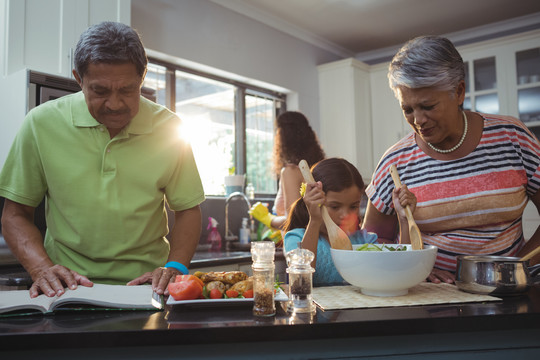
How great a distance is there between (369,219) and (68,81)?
157 centimetres

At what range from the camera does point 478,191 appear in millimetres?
1311

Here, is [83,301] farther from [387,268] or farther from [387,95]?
[387,95]

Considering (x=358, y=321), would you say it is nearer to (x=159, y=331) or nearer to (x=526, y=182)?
(x=159, y=331)

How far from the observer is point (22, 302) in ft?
3.02

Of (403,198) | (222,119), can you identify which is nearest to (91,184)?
(403,198)

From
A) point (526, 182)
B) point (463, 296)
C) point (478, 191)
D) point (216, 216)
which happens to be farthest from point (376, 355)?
point (216, 216)

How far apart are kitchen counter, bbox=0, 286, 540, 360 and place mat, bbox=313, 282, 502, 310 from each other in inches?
1.7

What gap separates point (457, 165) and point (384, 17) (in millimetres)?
3371

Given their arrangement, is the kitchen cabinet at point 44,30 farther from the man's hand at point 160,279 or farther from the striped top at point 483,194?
the striped top at point 483,194

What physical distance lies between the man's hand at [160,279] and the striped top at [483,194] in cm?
72

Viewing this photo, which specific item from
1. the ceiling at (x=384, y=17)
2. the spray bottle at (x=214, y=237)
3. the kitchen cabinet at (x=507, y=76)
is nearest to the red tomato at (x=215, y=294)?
the spray bottle at (x=214, y=237)

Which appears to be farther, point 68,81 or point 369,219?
point 68,81

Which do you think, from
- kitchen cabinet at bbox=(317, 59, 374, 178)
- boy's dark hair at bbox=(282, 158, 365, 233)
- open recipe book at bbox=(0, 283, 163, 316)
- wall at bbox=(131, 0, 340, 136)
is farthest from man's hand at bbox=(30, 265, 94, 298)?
kitchen cabinet at bbox=(317, 59, 374, 178)

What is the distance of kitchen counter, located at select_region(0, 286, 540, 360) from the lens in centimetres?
77
